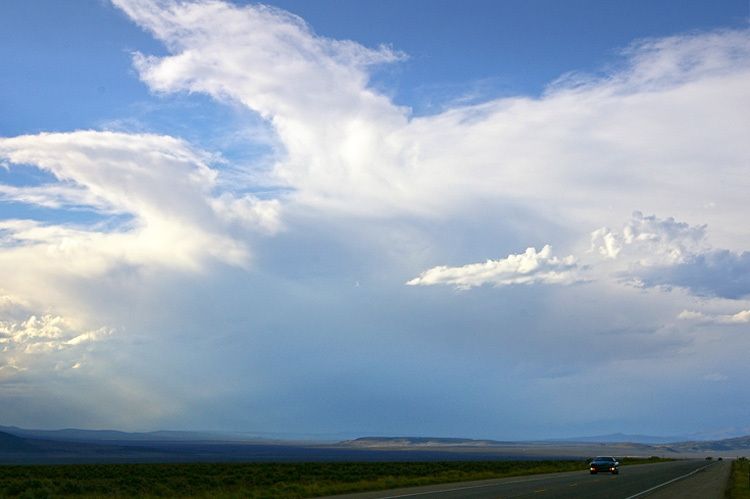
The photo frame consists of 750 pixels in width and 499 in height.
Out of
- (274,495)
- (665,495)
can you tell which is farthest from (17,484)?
(665,495)

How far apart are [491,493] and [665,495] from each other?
7.71 meters

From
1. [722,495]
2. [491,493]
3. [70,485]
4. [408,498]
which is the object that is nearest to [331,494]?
[408,498]

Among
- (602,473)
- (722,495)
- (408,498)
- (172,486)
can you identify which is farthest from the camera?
(602,473)

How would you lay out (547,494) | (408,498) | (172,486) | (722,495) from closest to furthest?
(408,498) < (547,494) < (722,495) < (172,486)

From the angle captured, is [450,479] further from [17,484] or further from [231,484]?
[17,484]

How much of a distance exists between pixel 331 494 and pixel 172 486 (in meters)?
24.6

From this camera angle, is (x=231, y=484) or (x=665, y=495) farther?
(x=231, y=484)

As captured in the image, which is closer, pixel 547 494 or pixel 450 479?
pixel 547 494

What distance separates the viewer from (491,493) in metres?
30.2

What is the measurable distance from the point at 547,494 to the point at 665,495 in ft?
17.7

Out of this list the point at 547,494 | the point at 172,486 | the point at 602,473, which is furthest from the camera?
the point at 602,473

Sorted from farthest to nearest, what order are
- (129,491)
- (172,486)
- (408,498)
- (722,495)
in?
(172,486) < (129,491) < (722,495) < (408,498)

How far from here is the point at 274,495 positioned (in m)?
30.9

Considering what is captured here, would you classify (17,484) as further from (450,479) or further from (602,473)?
(602,473)
